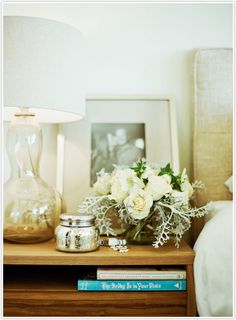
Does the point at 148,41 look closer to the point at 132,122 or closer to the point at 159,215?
the point at 132,122

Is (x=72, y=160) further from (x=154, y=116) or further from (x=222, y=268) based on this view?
(x=222, y=268)

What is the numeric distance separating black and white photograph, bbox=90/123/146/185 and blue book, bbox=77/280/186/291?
1.73ft

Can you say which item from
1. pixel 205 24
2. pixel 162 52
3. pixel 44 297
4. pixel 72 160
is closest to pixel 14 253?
pixel 44 297

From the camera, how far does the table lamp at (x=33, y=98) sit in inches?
43.7

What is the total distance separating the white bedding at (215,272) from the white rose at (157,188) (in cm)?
18

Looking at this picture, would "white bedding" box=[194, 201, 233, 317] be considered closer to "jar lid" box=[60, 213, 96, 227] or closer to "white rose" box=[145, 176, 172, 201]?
"white rose" box=[145, 176, 172, 201]

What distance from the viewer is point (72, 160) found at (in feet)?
4.94

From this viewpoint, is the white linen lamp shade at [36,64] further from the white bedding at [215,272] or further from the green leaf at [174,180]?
the white bedding at [215,272]

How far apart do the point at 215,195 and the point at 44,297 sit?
76 centimetres

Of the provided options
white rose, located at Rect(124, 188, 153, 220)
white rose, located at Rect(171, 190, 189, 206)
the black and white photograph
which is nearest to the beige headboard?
the black and white photograph

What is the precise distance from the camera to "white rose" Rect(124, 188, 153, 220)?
1096 millimetres

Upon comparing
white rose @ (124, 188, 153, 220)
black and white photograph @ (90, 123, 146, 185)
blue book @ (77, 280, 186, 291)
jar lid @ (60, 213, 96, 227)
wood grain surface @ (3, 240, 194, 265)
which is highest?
black and white photograph @ (90, 123, 146, 185)

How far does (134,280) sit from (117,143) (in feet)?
1.99

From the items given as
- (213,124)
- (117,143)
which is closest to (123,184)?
(117,143)
